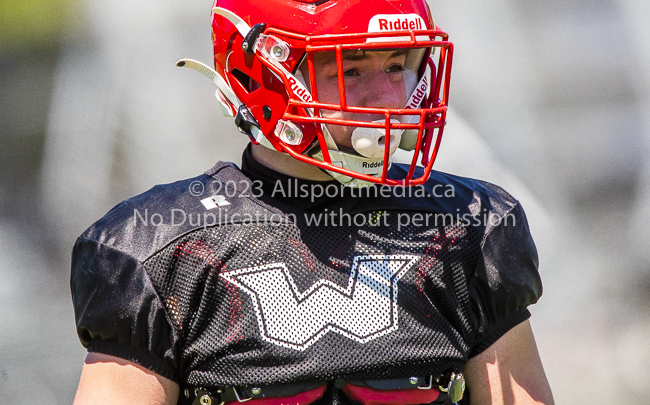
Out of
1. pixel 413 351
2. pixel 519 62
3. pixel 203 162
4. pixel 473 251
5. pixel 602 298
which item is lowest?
pixel 602 298

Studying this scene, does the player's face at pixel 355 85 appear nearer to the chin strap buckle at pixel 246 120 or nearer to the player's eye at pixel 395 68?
the player's eye at pixel 395 68

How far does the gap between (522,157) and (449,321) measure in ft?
5.53

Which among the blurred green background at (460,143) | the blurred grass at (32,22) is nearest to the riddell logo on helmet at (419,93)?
the blurred green background at (460,143)

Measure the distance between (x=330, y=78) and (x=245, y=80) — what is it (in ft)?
0.62

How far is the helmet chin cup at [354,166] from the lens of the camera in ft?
3.88

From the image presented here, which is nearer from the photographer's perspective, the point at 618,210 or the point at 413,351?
the point at 413,351

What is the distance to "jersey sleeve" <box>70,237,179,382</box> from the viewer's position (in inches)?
43.6

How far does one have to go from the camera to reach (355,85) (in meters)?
1.20

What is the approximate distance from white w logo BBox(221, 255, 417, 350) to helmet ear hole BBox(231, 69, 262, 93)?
35 centimetres

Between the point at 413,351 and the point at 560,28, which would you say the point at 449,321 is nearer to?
the point at 413,351

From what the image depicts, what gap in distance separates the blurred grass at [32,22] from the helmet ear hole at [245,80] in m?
1.53

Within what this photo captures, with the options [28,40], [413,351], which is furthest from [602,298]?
[28,40]

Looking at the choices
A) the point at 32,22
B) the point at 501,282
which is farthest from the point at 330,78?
the point at 32,22

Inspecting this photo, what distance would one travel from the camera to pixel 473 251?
124cm
